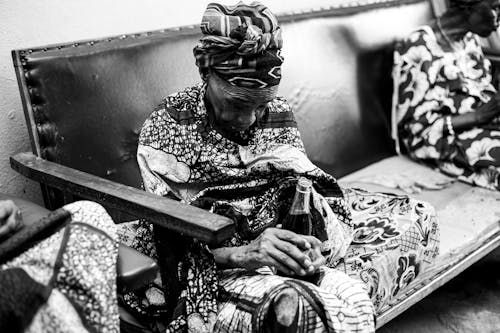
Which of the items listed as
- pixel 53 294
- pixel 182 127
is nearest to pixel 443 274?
pixel 182 127

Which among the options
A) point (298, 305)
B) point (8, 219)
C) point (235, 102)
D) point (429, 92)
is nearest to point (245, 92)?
point (235, 102)

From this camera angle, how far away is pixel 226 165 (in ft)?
6.32

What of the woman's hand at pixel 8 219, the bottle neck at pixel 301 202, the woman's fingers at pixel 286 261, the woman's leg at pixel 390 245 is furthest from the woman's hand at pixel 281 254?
the woman's hand at pixel 8 219

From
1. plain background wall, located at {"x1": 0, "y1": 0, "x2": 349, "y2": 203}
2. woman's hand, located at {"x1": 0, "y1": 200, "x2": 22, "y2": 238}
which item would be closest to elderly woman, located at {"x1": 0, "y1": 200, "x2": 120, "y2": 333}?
woman's hand, located at {"x1": 0, "y1": 200, "x2": 22, "y2": 238}

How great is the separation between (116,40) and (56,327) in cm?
132

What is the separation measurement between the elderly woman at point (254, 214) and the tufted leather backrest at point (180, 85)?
1.03 feet

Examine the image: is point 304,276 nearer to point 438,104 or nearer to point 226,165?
point 226,165

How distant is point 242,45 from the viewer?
5.58 feet

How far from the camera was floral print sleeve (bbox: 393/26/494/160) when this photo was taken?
3.11m

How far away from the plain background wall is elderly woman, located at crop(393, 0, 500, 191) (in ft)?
4.78

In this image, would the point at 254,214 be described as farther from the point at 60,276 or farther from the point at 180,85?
the point at 60,276

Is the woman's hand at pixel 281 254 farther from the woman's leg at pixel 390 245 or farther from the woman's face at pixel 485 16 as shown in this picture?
the woman's face at pixel 485 16

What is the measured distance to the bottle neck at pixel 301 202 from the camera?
1705mm

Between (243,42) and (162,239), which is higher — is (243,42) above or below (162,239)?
above
